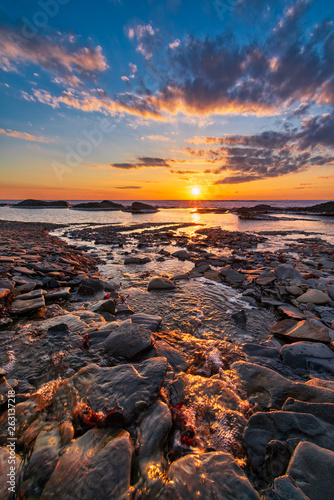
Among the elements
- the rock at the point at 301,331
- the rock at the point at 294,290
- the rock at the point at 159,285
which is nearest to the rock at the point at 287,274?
the rock at the point at 294,290

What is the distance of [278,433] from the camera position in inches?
89.5

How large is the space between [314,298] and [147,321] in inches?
190

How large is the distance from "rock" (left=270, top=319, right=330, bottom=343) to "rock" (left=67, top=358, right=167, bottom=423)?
2.95 metres

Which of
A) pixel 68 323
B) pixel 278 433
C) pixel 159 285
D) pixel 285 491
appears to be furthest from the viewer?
pixel 159 285

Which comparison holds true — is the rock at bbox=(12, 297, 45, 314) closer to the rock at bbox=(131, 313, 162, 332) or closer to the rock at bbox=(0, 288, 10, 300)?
the rock at bbox=(0, 288, 10, 300)

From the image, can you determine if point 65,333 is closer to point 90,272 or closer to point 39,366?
point 39,366

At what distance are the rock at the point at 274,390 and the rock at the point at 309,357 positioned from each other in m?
0.87

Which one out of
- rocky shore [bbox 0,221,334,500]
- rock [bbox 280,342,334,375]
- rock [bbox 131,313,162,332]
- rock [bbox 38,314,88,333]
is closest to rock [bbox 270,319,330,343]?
rocky shore [bbox 0,221,334,500]

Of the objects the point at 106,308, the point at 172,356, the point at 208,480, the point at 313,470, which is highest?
the point at 313,470

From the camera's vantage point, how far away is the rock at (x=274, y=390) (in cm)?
276

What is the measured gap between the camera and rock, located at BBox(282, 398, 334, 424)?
2.41 metres

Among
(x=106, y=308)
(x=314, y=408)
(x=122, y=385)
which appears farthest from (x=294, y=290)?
(x=122, y=385)

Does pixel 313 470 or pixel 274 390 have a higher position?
pixel 313 470

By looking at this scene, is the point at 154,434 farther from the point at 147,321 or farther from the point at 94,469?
the point at 147,321
